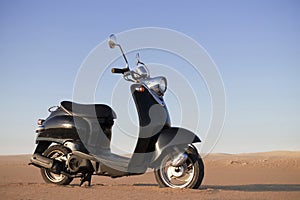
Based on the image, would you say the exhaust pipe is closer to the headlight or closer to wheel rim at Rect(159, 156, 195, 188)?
wheel rim at Rect(159, 156, 195, 188)

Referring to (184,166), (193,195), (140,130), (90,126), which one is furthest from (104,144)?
(193,195)

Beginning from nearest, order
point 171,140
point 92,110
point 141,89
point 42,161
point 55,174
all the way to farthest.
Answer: point 171,140
point 141,89
point 42,161
point 92,110
point 55,174

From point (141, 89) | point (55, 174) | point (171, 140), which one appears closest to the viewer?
point (171, 140)

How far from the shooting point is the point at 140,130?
23.6ft

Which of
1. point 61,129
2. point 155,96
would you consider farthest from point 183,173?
point 61,129

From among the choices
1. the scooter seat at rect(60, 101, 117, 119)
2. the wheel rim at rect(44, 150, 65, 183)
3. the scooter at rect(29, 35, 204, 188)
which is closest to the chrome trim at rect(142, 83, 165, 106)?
the scooter at rect(29, 35, 204, 188)

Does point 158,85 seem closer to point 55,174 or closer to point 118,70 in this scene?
point 118,70

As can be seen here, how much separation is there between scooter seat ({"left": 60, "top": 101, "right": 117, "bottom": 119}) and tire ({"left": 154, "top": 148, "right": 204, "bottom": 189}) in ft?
5.18

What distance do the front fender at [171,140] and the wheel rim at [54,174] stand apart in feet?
6.56

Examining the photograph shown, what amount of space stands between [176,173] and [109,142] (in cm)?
164

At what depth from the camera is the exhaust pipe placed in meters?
7.80

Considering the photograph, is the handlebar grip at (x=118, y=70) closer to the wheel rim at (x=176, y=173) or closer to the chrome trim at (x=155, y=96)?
the chrome trim at (x=155, y=96)

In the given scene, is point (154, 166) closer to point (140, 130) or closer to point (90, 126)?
point (140, 130)

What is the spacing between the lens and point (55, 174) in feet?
27.0
